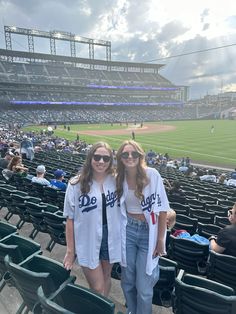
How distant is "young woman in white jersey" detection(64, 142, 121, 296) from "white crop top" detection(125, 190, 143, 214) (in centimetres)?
14

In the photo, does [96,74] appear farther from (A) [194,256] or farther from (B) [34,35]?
(A) [194,256]

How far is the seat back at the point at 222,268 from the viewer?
12.5ft

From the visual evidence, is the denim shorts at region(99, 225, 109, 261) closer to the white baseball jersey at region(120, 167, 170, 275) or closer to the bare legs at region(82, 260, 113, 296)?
the bare legs at region(82, 260, 113, 296)

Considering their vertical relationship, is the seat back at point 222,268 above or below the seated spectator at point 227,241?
below

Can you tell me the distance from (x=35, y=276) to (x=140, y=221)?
119cm

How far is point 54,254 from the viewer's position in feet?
17.8

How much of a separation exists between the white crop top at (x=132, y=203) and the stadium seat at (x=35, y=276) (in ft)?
2.99

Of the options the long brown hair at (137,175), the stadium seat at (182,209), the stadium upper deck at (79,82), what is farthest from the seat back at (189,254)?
the stadium upper deck at (79,82)

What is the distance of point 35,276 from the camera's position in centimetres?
280

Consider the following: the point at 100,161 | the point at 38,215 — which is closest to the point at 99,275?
the point at 100,161

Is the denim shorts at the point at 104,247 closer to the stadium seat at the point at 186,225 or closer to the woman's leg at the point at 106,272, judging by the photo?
the woman's leg at the point at 106,272

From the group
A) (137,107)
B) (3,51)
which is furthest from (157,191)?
(137,107)

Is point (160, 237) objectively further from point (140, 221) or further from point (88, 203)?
point (88, 203)

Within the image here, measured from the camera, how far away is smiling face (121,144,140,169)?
3.27 metres
